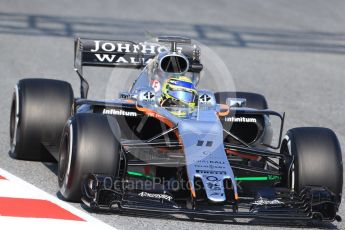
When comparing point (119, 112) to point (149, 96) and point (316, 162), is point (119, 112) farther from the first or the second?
point (316, 162)

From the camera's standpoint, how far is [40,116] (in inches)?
439

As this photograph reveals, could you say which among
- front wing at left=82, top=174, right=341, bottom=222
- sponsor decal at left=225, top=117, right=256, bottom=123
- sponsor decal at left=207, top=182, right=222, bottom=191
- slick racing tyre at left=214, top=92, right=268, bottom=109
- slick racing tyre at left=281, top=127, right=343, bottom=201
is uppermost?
slick racing tyre at left=214, top=92, right=268, bottom=109

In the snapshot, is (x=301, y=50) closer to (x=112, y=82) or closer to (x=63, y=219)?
(x=112, y=82)

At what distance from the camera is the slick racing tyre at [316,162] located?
969cm

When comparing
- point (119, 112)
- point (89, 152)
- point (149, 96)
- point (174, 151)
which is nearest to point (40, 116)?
point (119, 112)

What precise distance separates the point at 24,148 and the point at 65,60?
24.6 feet

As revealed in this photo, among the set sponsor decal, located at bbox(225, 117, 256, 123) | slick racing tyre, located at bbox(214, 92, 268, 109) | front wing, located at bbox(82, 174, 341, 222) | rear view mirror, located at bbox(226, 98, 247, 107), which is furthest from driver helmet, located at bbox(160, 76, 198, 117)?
slick racing tyre, located at bbox(214, 92, 268, 109)

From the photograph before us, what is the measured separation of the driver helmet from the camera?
10.5 meters

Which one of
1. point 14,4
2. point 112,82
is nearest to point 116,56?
point 112,82

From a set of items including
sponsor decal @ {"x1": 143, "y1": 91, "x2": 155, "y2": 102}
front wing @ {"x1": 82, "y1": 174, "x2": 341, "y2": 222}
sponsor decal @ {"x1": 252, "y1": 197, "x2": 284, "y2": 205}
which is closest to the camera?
front wing @ {"x1": 82, "y1": 174, "x2": 341, "y2": 222}

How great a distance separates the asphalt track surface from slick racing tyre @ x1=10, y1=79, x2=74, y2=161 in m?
0.71

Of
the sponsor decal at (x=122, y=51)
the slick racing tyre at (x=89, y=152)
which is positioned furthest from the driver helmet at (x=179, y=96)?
the sponsor decal at (x=122, y=51)

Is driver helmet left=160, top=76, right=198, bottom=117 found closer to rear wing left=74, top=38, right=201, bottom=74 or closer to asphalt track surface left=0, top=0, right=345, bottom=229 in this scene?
rear wing left=74, top=38, right=201, bottom=74

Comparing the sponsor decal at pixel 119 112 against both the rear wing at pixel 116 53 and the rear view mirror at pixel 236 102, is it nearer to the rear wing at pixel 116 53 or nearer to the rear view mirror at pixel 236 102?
the rear view mirror at pixel 236 102
